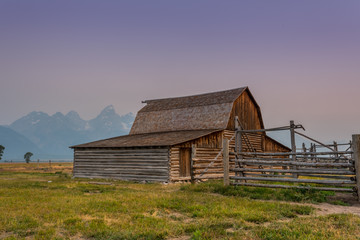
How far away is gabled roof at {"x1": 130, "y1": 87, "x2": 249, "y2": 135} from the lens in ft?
85.0

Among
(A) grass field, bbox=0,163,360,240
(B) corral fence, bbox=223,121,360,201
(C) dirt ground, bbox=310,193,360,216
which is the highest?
(B) corral fence, bbox=223,121,360,201

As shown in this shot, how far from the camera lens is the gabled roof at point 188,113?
25922mm

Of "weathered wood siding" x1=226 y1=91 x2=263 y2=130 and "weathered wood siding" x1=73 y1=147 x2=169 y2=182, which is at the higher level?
"weathered wood siding" x1=226 y1=91 x2=263 y2=130

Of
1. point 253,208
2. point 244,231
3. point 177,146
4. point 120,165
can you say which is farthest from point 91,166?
point 244,231

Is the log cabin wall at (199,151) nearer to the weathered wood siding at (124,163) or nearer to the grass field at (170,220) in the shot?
the weathered wood siding at (124,163)

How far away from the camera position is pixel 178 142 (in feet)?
62.5

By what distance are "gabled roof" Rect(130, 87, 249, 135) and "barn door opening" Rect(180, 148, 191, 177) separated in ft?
16.3

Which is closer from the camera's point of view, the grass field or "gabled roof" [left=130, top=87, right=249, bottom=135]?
the grass field

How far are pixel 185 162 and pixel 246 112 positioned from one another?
10316mm

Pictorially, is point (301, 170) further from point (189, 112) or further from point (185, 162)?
point (189, 112)

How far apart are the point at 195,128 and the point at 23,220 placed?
20.0 m

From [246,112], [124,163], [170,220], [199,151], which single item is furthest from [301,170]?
[246,112]

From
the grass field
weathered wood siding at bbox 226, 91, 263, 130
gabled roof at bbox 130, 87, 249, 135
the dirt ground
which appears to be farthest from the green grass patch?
weathered wood siding at bbox 226, 91, 263, 130

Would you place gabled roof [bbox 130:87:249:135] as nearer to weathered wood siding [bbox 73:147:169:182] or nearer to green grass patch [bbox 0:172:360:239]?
weathered wood siding [bbox 73:147:169:182]
